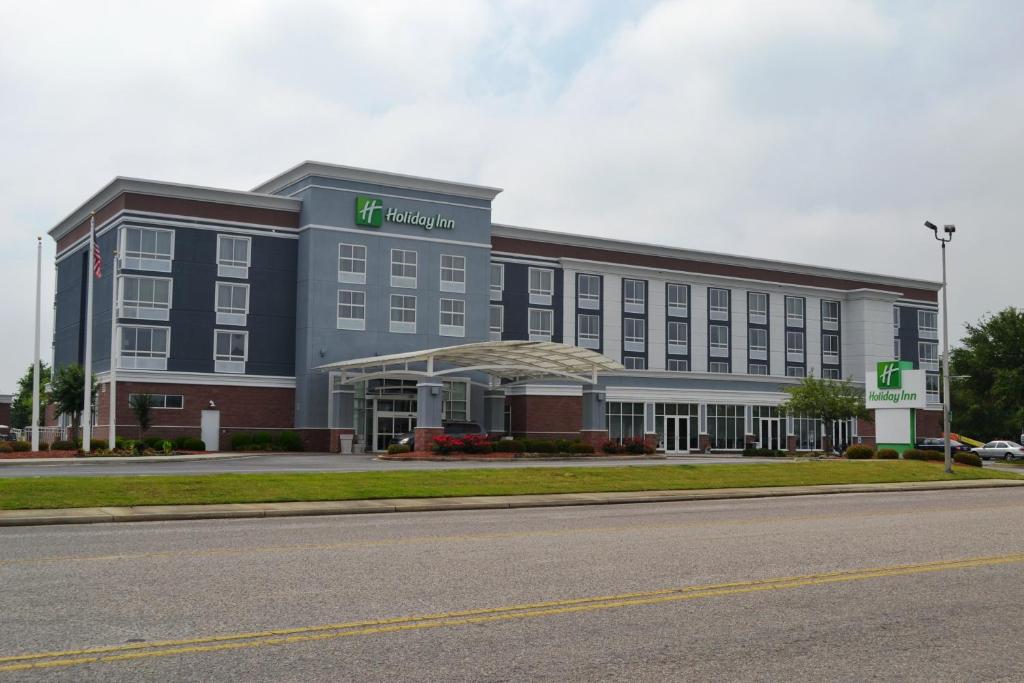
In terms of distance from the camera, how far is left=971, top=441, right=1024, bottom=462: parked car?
70.8 metres

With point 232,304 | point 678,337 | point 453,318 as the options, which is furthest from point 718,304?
point 232,304

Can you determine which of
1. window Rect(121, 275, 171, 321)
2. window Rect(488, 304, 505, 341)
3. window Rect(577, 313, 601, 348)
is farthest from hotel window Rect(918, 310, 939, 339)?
window Rect(121, 275, 171, 321)

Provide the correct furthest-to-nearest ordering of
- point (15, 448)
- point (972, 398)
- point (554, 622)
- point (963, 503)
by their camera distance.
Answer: point (972, 398) < point (15, 448) < point (963, 503) < point (554, 622)

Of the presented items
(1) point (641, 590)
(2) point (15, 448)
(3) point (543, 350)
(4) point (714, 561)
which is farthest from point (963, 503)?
(2) point (15, 448)

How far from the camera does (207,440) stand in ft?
181

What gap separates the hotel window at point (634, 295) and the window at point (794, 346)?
14.2 m

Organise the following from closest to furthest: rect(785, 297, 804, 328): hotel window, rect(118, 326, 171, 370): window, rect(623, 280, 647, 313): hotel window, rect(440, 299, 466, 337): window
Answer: rect(118, 326, 171, 370): window, rect(440, 299, 466, 337): window, rect(623, 280, 647, 313): hotel window, rect(785, 297, 804, 328): hotel window

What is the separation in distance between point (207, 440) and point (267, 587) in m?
47.3

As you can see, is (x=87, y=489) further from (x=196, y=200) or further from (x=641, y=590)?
(x=196, y=200)

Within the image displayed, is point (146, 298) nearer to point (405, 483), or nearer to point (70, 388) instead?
point (70, 388)

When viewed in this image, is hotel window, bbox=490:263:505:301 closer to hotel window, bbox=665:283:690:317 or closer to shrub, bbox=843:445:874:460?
hotel window, bbox=665:283:690:317

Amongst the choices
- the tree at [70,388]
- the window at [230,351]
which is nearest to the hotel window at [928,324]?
the window at [230,351]

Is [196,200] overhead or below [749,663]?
overhead

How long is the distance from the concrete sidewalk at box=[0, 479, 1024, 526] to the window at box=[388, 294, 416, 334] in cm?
3392
